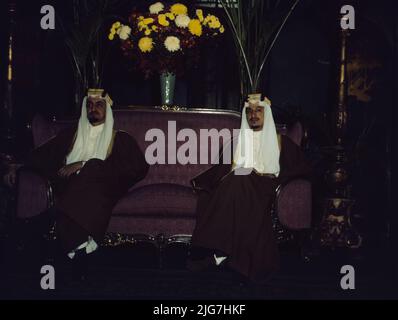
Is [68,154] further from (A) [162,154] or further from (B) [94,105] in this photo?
(A) [162,154]

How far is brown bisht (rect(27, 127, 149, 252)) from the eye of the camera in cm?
359

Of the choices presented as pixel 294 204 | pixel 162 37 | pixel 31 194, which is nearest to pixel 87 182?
pixel 31 194

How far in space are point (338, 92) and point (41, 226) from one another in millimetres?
2587

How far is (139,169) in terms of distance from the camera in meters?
4.16

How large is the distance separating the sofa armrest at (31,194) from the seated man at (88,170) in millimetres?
59

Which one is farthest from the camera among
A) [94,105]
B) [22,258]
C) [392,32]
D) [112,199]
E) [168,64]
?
[392,32]

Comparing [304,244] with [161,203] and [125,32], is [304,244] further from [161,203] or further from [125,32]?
[125,32]

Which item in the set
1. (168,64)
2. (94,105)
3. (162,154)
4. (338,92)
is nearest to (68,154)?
A: (94,105)

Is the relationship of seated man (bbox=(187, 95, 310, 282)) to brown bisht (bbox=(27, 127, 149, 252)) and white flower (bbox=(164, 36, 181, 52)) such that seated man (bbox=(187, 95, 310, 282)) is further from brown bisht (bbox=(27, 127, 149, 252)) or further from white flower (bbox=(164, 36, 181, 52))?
white flower (bbox=(164, 36, 181, 52))

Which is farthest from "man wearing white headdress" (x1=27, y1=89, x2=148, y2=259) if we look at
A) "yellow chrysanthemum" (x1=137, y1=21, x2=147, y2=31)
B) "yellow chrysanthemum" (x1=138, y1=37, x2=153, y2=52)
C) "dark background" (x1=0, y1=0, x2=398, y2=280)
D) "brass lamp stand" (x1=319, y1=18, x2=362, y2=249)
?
"dark background" (x1=0, y1=0, x2=398, y2=280)

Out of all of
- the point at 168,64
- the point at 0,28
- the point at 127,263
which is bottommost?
the point at 127,263

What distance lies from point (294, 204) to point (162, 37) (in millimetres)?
1795

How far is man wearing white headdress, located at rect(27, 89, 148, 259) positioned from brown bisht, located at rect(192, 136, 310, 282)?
23.5 inches

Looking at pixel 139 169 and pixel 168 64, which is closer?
pixel 139 169
